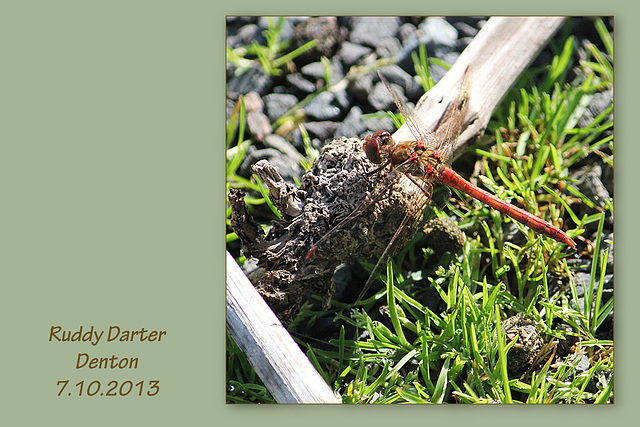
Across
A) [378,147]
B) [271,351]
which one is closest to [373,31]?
[378,147]

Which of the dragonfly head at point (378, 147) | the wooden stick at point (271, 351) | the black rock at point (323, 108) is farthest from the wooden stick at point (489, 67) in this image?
the wooden stick at point (271, 351)

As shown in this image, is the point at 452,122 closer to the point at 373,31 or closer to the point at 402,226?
the point at 402,226

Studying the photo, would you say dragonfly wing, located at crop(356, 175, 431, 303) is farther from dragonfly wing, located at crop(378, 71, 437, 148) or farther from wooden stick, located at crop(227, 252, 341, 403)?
wooden stick, located at crop(227, 252, 341, 403)

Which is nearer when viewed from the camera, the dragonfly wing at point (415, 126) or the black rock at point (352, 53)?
the dragonfly wing at point (415, 126)

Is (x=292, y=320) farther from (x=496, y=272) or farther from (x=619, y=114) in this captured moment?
(x=619, y=114)

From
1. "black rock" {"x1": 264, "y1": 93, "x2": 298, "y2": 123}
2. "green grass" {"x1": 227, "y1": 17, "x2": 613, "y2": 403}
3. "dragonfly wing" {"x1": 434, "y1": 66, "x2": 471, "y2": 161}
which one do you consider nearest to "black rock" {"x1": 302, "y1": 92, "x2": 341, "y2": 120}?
"black rock" {"x1": 264, "y1": 93, "x2": 298, "y2": 123}

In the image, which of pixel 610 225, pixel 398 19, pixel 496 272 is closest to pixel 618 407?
pixel 496 272

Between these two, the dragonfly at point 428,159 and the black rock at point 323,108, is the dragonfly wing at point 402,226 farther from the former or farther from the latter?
the black rock at point 323,108
